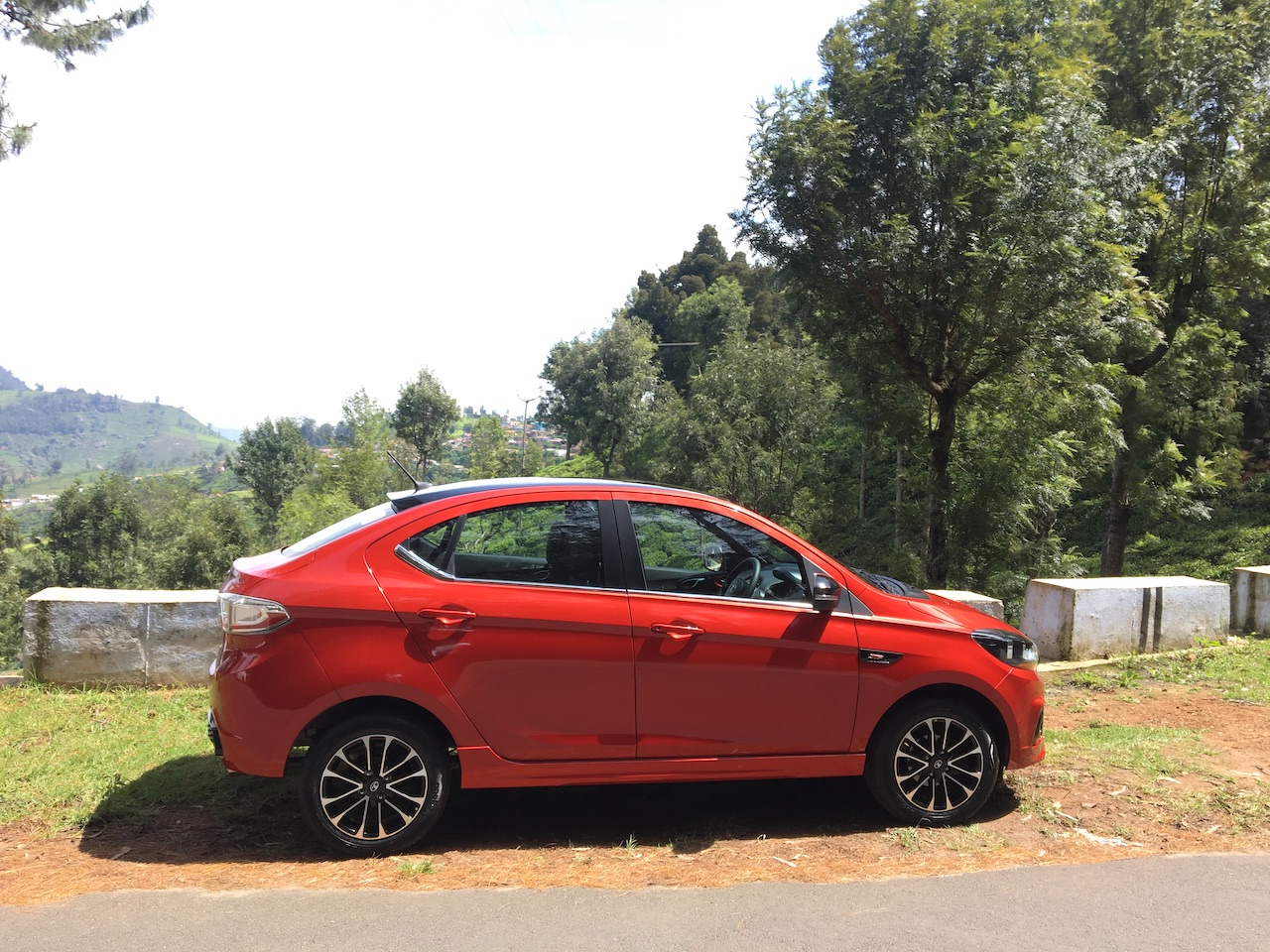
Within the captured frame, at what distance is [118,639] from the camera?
21.8 feet

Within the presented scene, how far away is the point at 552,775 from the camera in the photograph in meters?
4.37

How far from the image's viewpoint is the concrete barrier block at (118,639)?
6582 millimetres

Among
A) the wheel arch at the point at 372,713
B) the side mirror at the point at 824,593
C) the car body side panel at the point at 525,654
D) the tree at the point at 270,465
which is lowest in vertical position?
the wheel arch at the point at 372,713

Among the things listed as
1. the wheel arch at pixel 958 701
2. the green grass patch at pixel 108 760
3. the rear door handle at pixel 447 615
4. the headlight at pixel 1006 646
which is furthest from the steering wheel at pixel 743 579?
the green grass patch at pixel 108 760

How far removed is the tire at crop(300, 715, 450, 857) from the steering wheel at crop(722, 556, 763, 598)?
1.57 m

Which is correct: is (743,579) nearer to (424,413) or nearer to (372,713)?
(372,713)

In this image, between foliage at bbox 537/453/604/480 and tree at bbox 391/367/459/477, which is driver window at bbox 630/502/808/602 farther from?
tree at bbox 391/367/459/477

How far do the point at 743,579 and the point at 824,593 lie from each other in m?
0.41

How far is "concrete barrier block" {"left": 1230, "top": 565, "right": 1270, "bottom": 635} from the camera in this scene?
9.44 m

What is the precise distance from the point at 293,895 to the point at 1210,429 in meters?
20.5

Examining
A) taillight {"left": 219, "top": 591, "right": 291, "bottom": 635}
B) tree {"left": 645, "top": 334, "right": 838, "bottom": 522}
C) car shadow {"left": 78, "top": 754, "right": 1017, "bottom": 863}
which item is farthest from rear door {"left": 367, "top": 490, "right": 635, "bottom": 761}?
tree {"left": 645, "top": 334, "right": 838, "bottom": 522}

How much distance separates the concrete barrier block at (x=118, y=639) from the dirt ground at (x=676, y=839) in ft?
7.07

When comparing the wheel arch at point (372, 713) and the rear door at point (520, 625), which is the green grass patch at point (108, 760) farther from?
the rear door at point (520, 625)

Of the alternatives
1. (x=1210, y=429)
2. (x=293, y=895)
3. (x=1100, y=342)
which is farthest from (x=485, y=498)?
(x=1210, y=429)
